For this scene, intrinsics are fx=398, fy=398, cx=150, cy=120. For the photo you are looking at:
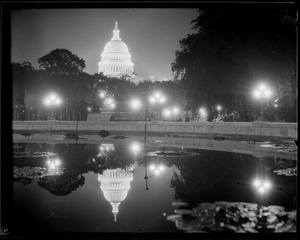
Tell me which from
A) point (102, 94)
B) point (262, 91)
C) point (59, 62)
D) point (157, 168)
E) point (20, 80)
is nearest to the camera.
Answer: point (157, 168)

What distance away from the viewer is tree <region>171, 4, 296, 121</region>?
2250cm

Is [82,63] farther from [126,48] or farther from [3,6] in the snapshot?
[126,48]

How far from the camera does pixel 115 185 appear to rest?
9719 millimetres

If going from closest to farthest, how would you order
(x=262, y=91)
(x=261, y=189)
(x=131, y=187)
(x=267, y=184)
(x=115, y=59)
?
1. (x=261, y=189)
2. (x=267, y=184)
3. (x=131, y=187)
4. (x=262, y=91)
5. (x=115, y=59)

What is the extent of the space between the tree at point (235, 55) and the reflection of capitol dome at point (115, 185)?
12.7 m

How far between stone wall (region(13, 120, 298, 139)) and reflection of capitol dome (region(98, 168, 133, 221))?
1424 cm

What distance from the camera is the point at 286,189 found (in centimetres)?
908

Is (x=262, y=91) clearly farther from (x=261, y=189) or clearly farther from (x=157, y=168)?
(x=261, y=189)

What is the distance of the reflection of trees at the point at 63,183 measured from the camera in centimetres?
953

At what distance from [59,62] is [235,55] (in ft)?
128

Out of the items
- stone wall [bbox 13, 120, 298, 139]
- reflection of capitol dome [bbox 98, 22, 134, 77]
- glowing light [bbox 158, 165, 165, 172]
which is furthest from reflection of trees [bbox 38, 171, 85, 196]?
reflection of capitol dome [bbox 98, 22, 134, 77]

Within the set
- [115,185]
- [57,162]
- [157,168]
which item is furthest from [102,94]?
[115,185]

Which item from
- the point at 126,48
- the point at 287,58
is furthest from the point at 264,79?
the point at 126,48

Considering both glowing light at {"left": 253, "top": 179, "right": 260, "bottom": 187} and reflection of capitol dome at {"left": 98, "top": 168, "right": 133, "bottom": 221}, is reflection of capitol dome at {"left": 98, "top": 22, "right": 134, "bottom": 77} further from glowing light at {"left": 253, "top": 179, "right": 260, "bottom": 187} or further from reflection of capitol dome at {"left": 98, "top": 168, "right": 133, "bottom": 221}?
glowing light at {"left": 253, "top": 179, "right": 260, "bottom": 187}
